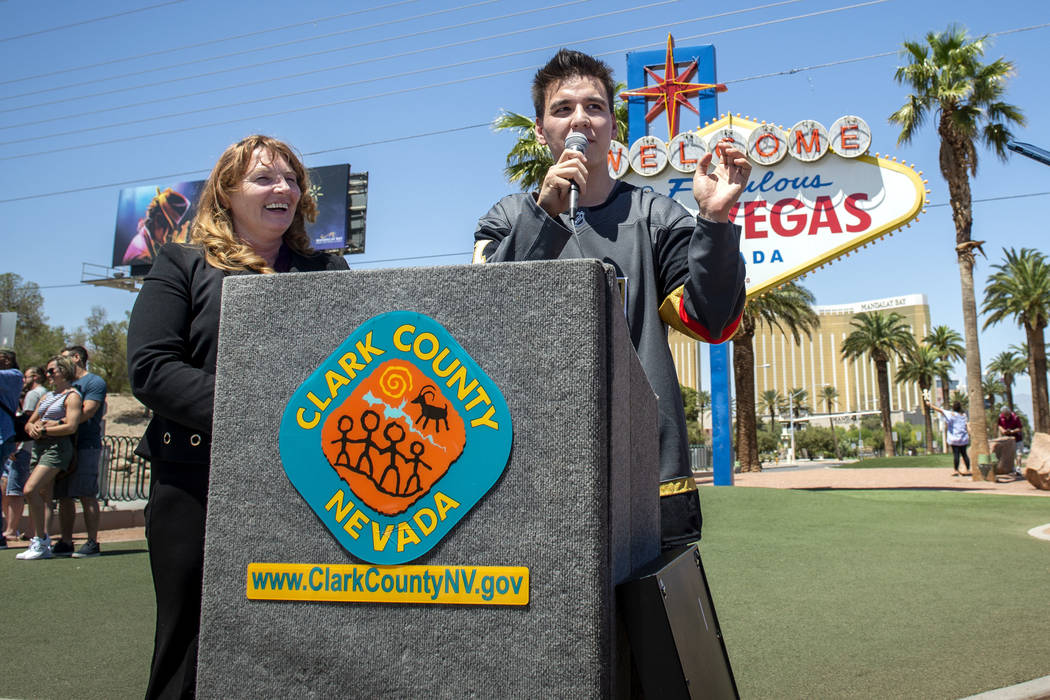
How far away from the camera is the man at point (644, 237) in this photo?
1.58 metres

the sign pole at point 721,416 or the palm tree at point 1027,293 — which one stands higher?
the palm tree at point 1027,293

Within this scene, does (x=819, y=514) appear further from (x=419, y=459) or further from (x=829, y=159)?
(x=419, y=459)

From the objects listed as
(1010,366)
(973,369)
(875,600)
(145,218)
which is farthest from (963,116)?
(1010,366)

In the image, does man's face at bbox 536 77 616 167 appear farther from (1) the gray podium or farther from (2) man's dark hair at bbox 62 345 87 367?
(2) man's dark hair at bbox 62 345 87 367

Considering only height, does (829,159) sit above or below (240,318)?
above

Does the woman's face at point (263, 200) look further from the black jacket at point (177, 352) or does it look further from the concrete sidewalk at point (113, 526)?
the concrete sidewalk at point (113, 526)

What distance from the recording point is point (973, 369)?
20.2 m

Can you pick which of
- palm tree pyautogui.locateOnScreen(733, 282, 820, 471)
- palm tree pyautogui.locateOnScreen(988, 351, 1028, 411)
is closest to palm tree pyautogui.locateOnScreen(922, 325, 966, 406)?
palm tree pyautogui.locateOnScreen(988, 351, 1028, 411)

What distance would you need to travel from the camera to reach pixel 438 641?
1.13 meters

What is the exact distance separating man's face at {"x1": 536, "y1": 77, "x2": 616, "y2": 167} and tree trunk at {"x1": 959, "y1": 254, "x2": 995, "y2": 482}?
20727mm

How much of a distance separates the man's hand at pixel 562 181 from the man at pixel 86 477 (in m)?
6.85

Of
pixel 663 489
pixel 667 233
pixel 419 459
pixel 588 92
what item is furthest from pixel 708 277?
pixel 419 459

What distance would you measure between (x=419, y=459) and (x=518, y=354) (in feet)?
0.67

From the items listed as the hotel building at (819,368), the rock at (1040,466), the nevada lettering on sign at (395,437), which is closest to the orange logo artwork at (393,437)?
the nevada lettering on sign at (395,437)
